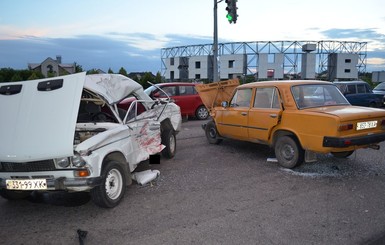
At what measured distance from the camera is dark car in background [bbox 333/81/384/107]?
1689 centimetres

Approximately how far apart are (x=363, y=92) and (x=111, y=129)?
15.3 meters

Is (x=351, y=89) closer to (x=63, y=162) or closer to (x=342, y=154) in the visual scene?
(x=342, y=154)

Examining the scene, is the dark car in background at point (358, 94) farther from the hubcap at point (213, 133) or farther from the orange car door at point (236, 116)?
the orange car door at point (236, 116)

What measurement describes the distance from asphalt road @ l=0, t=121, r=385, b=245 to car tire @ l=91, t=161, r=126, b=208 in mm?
146

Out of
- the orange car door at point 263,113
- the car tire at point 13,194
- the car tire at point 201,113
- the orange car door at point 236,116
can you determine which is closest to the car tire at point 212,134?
the orange car door at point 236,116

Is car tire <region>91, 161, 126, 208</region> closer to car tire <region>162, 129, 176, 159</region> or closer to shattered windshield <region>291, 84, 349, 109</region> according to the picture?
car tire <region>162, 129, 176, 159</region>

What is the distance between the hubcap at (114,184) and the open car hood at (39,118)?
33.3 inches

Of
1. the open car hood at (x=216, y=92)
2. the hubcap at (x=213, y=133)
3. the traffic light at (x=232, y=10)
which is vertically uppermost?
the traffic light at (x=232, y=10)

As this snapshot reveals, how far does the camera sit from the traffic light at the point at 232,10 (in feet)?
50.6

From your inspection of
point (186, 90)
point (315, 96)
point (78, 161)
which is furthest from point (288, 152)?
point (186, 90)

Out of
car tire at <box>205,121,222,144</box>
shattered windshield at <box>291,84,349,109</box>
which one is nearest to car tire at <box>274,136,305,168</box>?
shattered windshield at <box>291,84,349,109</box>

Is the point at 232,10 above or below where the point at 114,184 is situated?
above

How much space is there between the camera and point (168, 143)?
7.93 meters

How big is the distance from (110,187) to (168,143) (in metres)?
2.93
